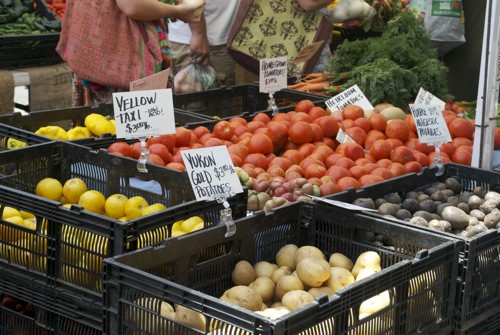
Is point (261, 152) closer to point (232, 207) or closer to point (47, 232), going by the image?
point (232, 207)

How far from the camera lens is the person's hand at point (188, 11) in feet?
15.8

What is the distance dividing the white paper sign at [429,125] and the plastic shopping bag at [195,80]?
208 cm

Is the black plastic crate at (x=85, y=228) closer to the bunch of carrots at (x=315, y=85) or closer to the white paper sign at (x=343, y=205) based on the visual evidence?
the white paper sign at (x=343, y=205)

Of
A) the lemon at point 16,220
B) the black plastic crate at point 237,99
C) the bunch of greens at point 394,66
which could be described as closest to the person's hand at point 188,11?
the black plastic crate at point 237,99

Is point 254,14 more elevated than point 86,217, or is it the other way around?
point 254,14

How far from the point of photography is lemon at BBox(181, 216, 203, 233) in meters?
2.92

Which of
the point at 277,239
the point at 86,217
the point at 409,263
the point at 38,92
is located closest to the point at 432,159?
the point at 277,239

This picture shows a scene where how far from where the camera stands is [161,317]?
91.4 inches

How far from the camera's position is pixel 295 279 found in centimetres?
274

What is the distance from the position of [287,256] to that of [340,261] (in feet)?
0.62

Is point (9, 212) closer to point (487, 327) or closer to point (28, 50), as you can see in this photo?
point (487, 327)

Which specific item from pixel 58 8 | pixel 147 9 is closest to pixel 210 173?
pixel 147 9

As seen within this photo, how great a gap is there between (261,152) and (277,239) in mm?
1070

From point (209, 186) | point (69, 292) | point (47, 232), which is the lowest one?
point (69, 292)
